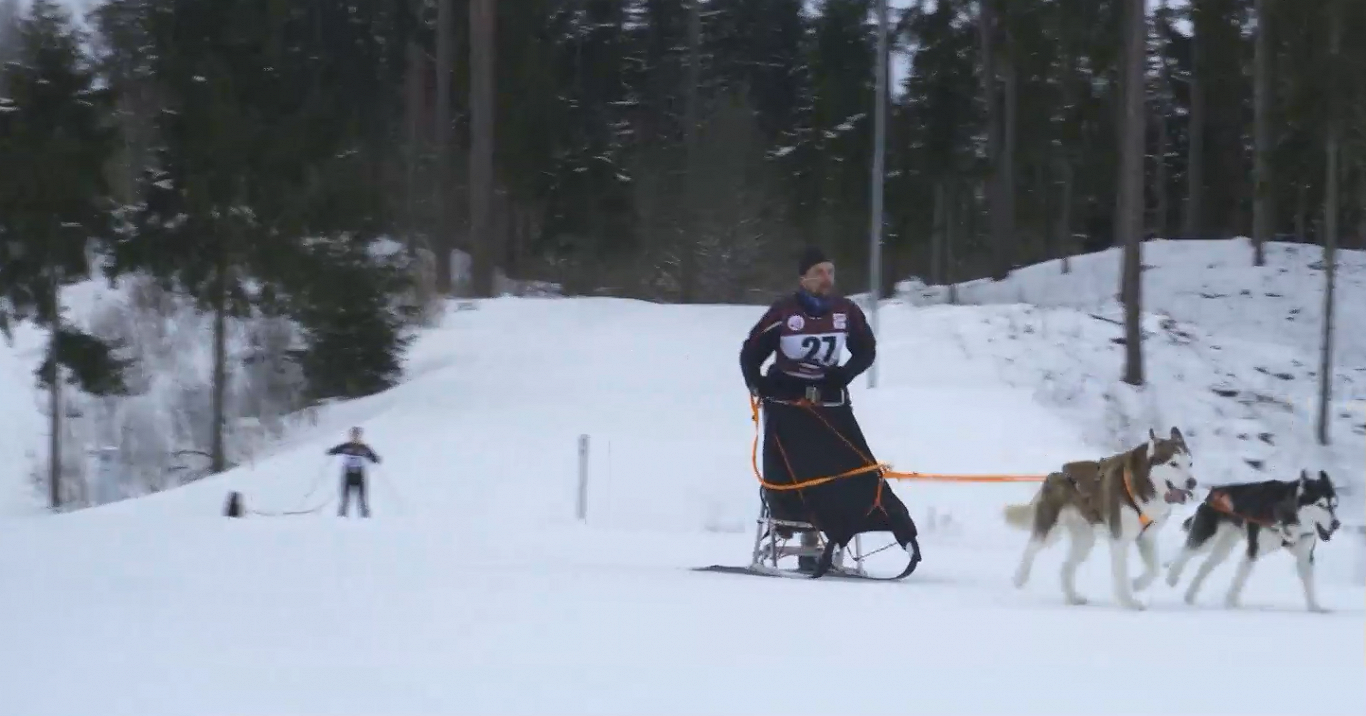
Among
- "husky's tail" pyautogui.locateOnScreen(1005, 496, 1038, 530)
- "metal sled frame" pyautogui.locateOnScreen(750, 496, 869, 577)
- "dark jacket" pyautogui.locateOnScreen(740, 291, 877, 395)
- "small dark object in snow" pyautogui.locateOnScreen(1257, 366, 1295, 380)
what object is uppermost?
"dark jacket" pyautogui.locateOnScreen(740, 291, 877, 395)

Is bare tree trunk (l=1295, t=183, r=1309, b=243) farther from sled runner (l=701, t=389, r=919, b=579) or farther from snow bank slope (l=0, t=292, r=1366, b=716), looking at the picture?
sled runner (l=701, t=389, r=919, b=579)

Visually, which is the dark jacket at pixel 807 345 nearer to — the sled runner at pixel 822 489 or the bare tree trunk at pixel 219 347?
the sled runner at pixel 822 489

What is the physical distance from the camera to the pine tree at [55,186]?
1083 inches

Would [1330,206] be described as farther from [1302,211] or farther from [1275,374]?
[1302,211]

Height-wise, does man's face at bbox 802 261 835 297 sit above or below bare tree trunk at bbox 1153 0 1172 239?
below

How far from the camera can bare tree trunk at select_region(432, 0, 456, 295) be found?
36750 mm

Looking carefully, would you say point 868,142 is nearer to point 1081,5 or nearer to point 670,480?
point 1081,5

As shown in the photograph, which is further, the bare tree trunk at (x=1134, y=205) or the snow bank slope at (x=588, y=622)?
the bare tree trunk at (x=1134, y=205)

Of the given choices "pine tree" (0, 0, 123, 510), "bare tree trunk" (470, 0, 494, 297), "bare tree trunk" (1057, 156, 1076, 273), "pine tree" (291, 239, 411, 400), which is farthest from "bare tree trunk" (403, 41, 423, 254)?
"bare tree trunk" (1057, 156, 1076, 273)

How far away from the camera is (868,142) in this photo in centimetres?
4034

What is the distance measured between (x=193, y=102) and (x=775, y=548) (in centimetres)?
1913

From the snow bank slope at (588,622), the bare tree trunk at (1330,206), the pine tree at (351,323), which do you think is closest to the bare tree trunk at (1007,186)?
the bare tree trunk at (1330,206)

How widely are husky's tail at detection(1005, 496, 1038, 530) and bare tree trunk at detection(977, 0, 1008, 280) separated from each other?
28936 mm

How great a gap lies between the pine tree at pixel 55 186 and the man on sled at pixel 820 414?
68.0ft
